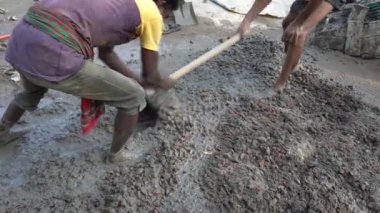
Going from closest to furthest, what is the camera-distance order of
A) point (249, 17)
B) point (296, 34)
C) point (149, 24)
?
point (149, 24), point (296, 34), point (249, 17)

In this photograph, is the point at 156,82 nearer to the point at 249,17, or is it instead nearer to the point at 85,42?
Answer: the point at 85,42

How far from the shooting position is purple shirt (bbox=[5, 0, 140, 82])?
8.17 ft

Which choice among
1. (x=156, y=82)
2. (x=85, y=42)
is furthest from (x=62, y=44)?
(x=156, y=82)

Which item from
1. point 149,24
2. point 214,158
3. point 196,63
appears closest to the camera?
point 149,24

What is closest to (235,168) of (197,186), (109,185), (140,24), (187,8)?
(197,186)

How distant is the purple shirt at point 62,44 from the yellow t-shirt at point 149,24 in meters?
0.04

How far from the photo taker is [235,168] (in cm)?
315

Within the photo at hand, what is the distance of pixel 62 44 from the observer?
8.15 feet

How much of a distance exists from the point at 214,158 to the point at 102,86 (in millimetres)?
1016

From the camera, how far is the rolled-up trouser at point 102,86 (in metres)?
2.63

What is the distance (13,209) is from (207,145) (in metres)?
1.40

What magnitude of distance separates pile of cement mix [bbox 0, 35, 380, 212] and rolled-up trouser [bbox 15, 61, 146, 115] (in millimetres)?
515

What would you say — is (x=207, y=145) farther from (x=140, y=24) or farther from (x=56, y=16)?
(x=56, y=16)

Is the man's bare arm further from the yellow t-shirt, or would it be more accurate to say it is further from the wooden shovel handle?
the yellow t-shirt
